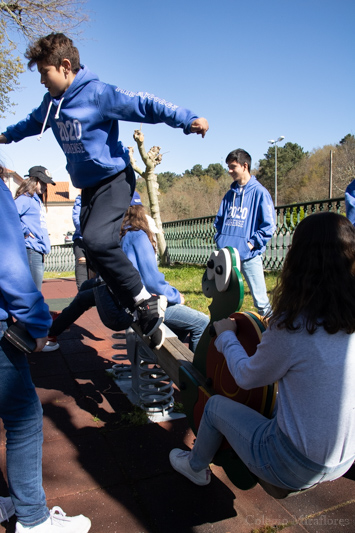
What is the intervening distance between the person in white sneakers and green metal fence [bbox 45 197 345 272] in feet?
22.9

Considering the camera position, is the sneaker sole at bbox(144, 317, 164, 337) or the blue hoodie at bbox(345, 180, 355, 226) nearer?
the sneaker sole at bbox(144, 317, 164, 337)

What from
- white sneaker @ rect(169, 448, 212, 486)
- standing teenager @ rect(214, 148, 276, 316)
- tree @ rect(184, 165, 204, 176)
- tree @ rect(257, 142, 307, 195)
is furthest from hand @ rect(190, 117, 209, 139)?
tree @ rect(184, 165, 204, 176)

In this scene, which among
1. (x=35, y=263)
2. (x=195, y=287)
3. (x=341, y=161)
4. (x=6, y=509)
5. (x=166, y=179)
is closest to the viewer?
(x=6, y=509)

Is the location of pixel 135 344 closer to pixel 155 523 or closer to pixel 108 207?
pixel 108 207

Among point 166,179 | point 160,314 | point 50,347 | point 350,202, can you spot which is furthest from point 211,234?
point 166,179

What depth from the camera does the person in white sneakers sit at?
64.4 inches

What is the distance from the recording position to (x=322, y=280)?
1492 mm

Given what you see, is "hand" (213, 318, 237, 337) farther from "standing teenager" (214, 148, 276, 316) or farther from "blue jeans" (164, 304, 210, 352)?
"standing teenager" (214, 148, 276, 316)

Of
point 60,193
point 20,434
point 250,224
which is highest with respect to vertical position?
point 60,193

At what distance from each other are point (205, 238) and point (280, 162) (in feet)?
173

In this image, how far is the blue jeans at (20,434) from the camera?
1.67 meters

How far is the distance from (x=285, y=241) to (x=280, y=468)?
7.98 meters

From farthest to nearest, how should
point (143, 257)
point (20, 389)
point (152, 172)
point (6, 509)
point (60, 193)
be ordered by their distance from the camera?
point (60, 193) → point (152, 172) → point (143, 257) → point (6, 509) → point (20, 389)

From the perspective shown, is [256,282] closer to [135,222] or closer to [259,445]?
[135,222]
